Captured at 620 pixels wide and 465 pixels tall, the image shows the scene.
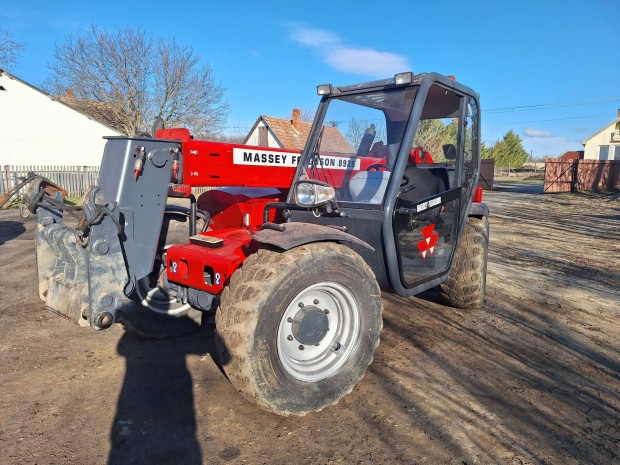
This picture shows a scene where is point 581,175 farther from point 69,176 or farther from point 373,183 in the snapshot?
point 373,183

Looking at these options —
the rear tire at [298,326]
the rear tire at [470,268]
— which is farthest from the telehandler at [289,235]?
the rear tire at [470,268]

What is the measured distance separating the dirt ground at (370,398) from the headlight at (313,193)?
1370 mm

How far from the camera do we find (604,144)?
50562 millimetres

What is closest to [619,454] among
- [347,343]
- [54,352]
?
[347,343]

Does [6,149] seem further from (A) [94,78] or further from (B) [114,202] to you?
(B) [114,202]

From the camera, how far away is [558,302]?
5.43 meters

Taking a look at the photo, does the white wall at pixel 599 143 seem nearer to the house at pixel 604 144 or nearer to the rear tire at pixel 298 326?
the house at pixel 604 144

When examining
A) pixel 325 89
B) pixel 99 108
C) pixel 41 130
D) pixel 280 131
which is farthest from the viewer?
pixel 280 131

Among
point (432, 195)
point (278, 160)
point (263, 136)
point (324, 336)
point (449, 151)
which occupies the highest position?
point (263, 136)

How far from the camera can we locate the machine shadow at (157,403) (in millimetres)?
2543

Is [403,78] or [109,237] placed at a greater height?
[403,78]

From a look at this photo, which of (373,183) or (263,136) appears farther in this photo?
(263,136)

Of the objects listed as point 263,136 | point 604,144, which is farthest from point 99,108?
point 604,144

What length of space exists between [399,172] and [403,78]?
0.73 m
